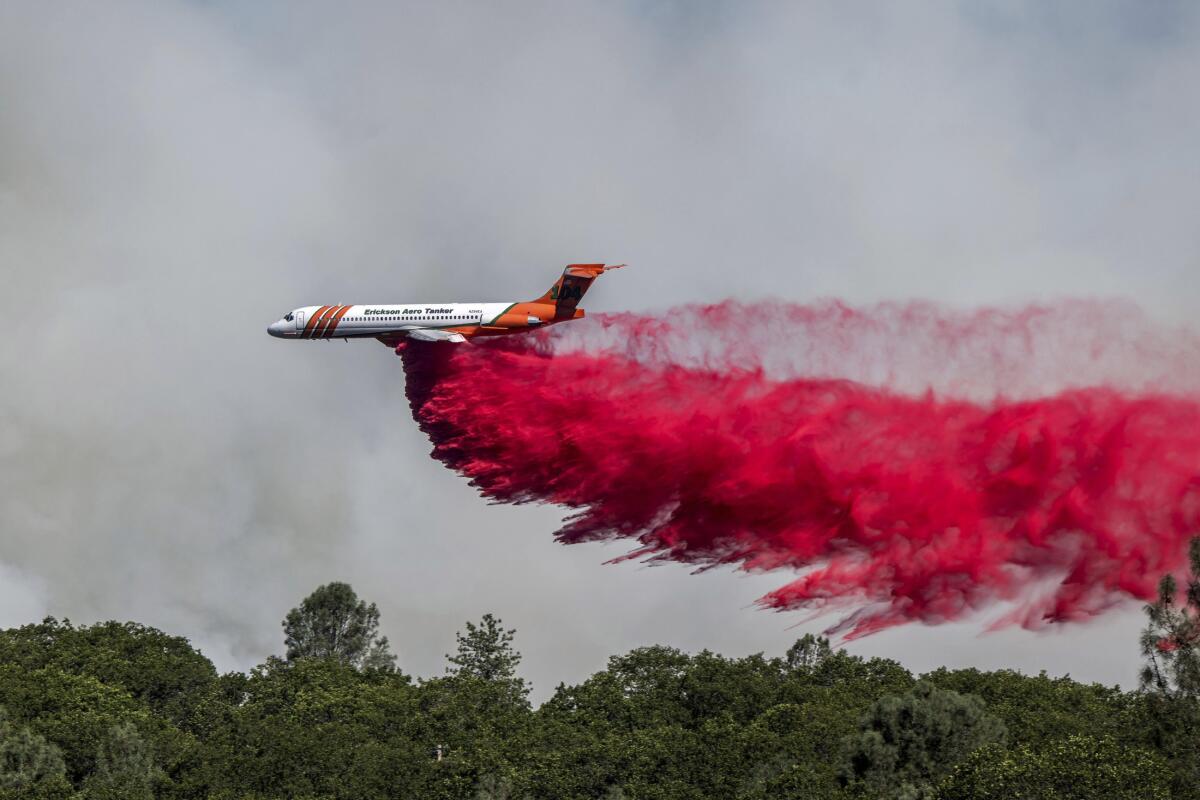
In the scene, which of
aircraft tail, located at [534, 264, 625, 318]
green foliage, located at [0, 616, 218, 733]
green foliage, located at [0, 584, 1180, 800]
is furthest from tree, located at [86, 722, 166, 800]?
aircraft tail, located at [534, 264, 625, 318]

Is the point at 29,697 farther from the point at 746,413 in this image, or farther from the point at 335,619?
the point at 335,619

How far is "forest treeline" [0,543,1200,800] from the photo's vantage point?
74.1 m

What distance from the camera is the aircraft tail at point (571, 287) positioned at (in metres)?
87.9

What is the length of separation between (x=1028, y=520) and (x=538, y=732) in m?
39.3

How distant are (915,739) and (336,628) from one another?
11215 centimetres

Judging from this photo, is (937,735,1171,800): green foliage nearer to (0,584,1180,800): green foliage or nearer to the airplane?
(0,584,1180,800): green foliage

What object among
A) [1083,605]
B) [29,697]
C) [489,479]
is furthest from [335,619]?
[1083,605]

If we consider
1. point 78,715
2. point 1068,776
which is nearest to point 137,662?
point 78,715

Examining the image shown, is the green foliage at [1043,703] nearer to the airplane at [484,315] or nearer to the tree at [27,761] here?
the airplane at [484,315]

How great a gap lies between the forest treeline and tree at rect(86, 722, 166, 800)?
158mm

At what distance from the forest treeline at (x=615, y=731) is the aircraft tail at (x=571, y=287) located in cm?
2550

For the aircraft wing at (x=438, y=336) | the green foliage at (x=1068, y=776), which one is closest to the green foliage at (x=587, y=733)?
the green foliage at (x=1068, y=776)

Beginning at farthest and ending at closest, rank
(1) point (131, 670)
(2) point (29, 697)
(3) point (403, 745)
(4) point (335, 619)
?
1. (4) point (335, 619)
2. (1) point (131, 670)
3. (2) point (29, 697)
4. (3) point (403, 745)

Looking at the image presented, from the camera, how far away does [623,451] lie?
82.8 meters
